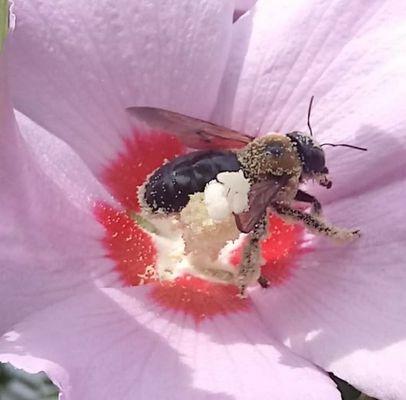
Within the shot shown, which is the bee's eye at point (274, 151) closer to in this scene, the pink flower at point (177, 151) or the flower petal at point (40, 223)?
the pink flower at point (177, 151)

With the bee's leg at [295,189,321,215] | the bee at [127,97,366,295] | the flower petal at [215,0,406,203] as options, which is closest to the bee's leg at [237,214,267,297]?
the bee at [127,97,366,295]

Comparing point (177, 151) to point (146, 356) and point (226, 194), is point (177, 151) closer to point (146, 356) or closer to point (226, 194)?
point (226, 194)

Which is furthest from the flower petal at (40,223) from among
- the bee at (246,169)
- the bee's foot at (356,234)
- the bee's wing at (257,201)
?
the bee's foot at (356,234)

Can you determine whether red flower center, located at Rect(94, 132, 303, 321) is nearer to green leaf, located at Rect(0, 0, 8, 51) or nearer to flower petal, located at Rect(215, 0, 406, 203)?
flower petal, located at Rect(215, 0, 406, 203)

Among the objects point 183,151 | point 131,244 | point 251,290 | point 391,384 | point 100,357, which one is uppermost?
point 183,151

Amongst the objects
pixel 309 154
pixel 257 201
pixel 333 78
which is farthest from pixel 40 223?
pixel 333 78

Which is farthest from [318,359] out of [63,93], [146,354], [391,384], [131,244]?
[63,93]

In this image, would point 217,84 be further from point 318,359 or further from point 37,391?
point 37,391
